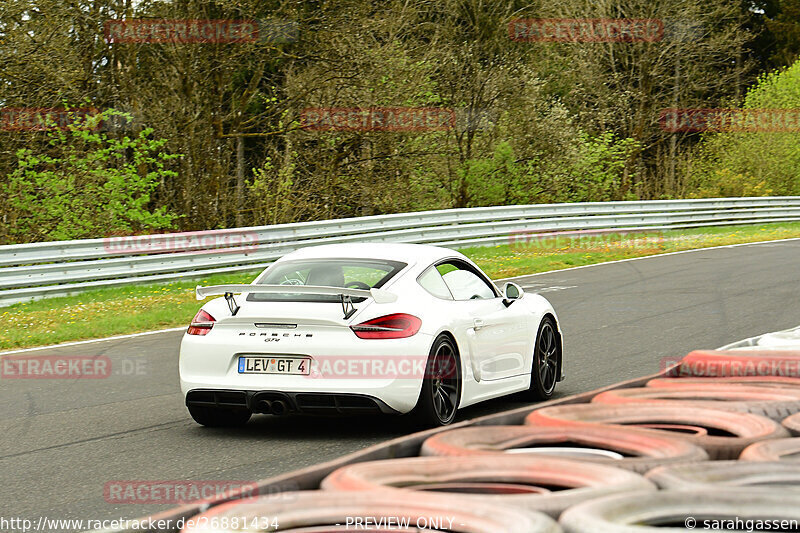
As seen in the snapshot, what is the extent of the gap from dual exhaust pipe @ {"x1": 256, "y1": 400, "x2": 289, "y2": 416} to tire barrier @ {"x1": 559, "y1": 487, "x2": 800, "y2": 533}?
466cm

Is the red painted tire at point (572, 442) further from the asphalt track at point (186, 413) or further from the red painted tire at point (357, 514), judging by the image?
the asphalt track at point (186, 413)

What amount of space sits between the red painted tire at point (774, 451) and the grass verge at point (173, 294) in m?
10.7

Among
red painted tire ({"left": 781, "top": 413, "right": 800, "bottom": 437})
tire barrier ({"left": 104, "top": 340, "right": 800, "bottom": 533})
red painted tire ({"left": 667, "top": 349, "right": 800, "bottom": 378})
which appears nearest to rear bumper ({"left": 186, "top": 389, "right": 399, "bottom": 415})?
red painted tire ({"left": 667, "top": 349, "right": 800, "bottom": 378})

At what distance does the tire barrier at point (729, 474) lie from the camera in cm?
330

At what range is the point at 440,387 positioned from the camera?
7844mm

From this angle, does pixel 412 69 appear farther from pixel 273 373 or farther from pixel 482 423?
pixel 482 423

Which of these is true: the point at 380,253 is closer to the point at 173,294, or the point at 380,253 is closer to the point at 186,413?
the point at 186,413

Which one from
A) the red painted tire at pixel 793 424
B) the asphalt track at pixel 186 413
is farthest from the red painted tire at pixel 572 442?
the asphalt track at pixel 186 413

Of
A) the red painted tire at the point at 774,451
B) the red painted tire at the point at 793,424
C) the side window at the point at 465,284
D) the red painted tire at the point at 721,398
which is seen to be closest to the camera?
the red painted tire at the point at 774,451

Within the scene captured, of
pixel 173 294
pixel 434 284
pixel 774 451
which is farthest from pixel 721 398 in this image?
pixel 173 294

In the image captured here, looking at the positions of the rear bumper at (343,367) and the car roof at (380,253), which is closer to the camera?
the rear bumper at (343,367)

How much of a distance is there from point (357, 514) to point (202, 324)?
197 inches

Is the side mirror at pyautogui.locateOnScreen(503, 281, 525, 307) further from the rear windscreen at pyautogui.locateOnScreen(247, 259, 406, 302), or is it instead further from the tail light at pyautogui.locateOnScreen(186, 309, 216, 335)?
the tail light at pyautogui.locateOnScreen(186, 309, 216, 335)

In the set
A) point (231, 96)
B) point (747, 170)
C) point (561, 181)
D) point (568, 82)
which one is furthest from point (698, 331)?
point (568, 82)
